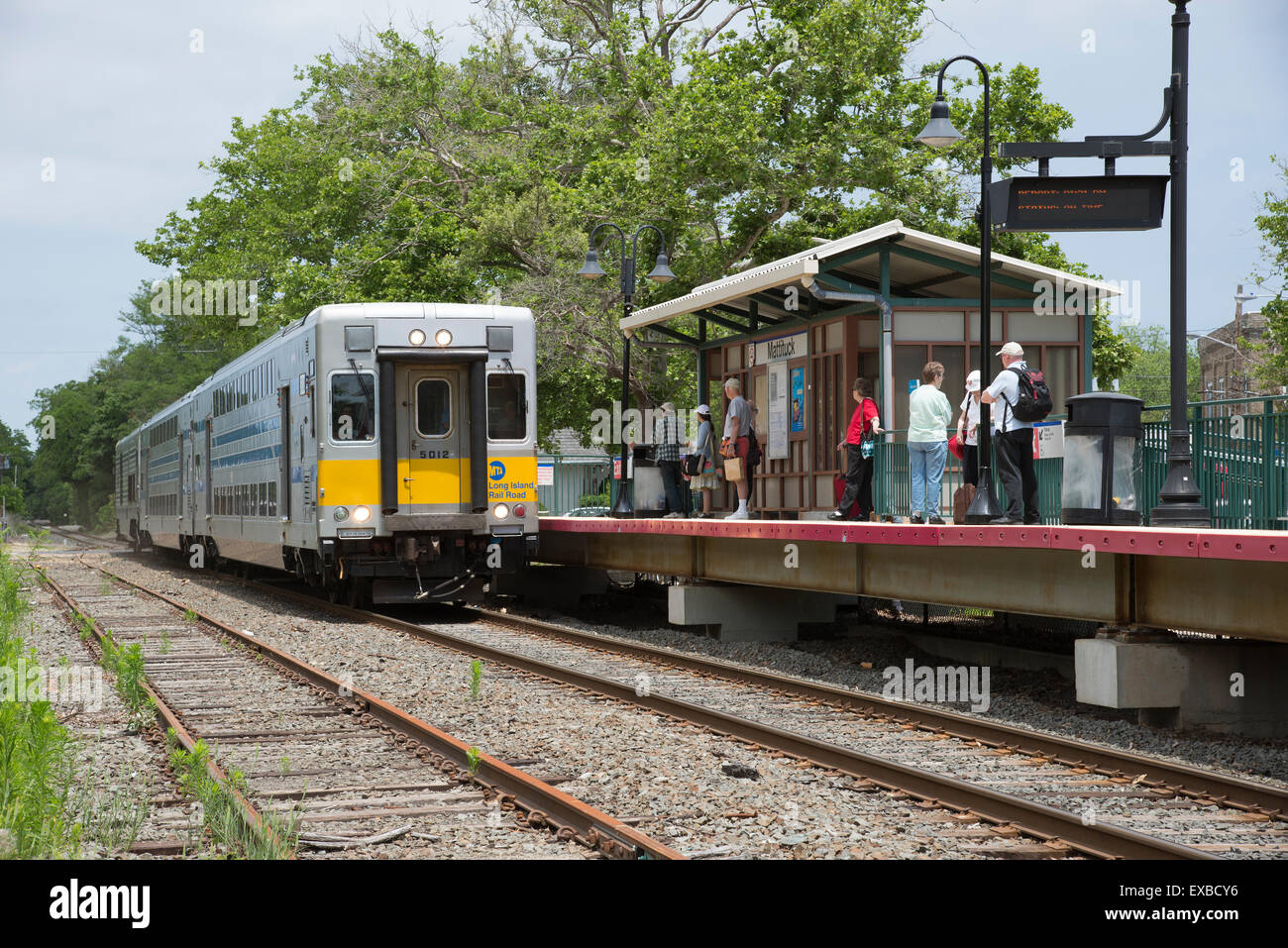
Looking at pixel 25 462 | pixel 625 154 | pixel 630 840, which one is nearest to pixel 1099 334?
pixel 625 154

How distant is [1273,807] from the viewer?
7156 millimetres

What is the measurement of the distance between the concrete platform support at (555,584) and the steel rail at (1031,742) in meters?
8.60

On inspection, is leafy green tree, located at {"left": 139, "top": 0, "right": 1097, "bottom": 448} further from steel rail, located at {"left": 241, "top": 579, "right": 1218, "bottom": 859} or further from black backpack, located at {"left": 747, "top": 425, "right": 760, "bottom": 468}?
steel rail, located at {"left": 241, "top": 579, "right": 1218, "bottom": 859}

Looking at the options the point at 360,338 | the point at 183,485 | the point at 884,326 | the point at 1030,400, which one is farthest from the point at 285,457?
the point at 183,485

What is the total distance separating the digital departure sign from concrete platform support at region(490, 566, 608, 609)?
11571 mm

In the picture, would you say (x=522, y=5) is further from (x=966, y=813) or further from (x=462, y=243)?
(x=966, y=813)

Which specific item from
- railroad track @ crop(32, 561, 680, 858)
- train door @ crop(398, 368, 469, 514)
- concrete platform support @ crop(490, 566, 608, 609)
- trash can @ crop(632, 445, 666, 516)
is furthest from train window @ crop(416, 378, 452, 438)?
railroad track @ crop(32, 561, 680, 858)

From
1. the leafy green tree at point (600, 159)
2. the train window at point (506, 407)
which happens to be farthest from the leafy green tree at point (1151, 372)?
the train window at point (506, 407)

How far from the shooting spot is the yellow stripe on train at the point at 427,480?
58.0ft

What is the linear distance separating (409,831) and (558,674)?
18.8ft

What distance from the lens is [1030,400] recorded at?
40.5 ft

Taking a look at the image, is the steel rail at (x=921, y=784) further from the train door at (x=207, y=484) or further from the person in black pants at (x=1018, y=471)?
the train door at (x=207, y=484)

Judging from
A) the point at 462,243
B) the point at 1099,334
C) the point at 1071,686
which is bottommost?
the point at 1071,686

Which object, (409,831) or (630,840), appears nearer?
(630,840)
